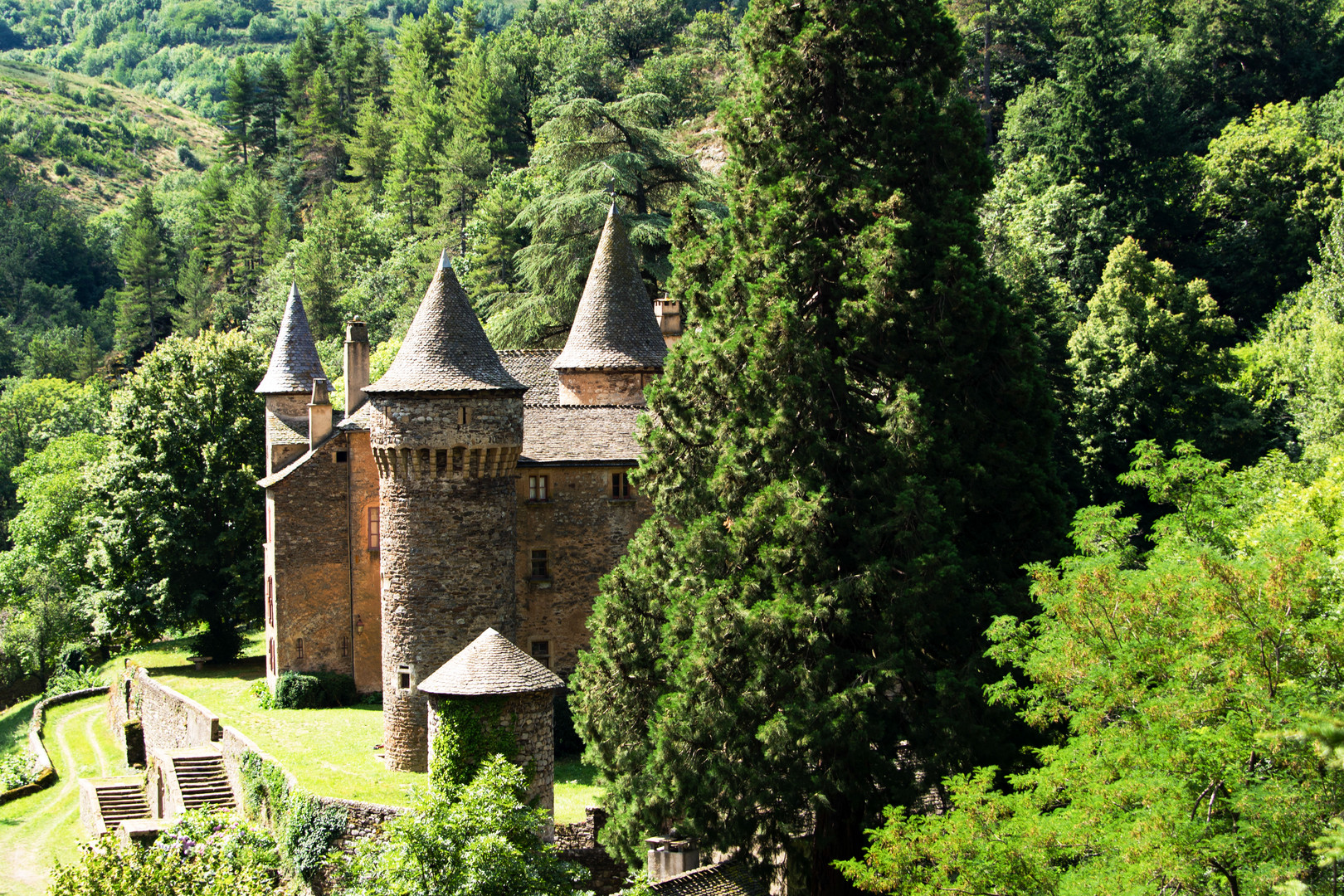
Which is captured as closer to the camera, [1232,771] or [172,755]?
[1232,771]

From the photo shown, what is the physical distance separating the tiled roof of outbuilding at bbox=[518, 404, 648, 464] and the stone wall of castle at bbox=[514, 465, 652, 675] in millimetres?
390

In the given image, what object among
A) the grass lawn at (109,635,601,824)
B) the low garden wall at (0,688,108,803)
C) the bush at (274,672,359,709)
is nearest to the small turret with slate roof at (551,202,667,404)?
the bush at (274,672,359,709)

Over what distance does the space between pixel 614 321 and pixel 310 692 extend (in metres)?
14.2

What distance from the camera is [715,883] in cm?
2305

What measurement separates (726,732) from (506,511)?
Answer: 1098 centimetres

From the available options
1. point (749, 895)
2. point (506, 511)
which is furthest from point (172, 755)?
point (749, 895)

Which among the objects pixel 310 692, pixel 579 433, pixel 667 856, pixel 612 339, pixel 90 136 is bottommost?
pixel 667 856

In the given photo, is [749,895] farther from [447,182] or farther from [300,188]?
[300,188]

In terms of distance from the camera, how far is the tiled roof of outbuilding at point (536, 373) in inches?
1502

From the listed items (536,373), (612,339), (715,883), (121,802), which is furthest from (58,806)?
(715,883)

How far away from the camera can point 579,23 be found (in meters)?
102

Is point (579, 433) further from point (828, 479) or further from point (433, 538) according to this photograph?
point (828, 479)

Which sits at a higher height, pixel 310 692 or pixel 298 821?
pixel 310 692

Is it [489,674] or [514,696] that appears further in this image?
[489,674]
